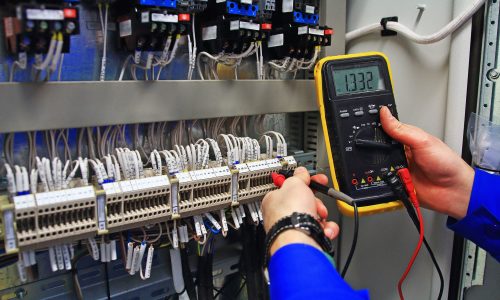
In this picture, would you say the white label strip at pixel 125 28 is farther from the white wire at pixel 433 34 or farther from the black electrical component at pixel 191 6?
the white wire at pixel 433 34

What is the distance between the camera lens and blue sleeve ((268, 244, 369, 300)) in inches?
23.0

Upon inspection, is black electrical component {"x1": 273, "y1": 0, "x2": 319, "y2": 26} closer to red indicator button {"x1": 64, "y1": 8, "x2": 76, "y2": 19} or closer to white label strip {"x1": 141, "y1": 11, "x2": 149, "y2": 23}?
white label strip {"x1": 141, "y1": 11, "x2": 149, "y2": 23}

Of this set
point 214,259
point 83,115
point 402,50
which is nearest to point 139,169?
point 83,115

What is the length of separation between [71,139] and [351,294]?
2.18 ft

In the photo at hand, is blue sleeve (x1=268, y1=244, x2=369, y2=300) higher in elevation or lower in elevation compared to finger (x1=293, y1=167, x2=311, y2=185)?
lower

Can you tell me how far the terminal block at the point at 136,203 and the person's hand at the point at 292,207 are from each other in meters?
0.22

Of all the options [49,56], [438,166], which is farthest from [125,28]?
A: [438,166]

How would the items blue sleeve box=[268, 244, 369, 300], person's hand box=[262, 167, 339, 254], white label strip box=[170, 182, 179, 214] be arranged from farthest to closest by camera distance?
white label strip box=[170, 182, 179, 214]
person's hand box=[262, 167, 339, 254]
blue sleeve box=[268, 244, 369, 300]

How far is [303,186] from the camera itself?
81 centimetres

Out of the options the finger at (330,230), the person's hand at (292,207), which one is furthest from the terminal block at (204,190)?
the finger at (330,230)

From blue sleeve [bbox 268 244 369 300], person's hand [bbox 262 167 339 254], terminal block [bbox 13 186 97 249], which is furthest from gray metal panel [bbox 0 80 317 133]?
blue sleeve [bbox 268 244 369 300]

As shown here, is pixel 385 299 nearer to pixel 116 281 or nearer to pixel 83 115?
pixel 116 281

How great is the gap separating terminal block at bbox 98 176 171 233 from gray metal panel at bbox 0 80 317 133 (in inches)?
5.1

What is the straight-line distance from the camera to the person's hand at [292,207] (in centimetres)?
70
